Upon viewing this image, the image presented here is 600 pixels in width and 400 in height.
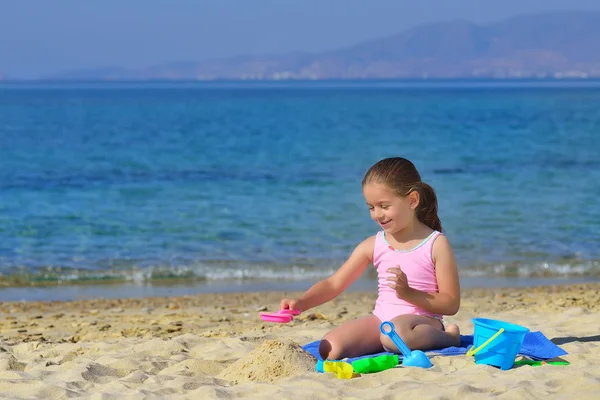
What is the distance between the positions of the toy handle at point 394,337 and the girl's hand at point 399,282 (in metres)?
0.17

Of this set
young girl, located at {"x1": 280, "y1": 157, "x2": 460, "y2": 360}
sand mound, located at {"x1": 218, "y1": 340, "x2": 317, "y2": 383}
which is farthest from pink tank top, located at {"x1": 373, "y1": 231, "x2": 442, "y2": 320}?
sand mound, located at {"x1": 218, "y1": 340, "x2": 317, "y2": 383}

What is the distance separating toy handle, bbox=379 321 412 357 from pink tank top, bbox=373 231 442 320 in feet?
0.83

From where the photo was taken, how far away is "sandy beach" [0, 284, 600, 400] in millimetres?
4387

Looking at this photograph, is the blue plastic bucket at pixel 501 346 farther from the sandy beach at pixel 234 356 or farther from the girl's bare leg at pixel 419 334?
the girl's bare leg at pixel 419 334

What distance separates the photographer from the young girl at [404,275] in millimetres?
5070

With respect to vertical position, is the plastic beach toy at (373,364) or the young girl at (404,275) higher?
the young girl at (404,275)

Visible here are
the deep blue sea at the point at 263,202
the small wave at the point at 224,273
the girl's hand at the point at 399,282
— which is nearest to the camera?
the girl's hand at the point at 399,282

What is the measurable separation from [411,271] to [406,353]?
0.49 m

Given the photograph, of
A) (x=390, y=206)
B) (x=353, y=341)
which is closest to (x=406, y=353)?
(x=353, y=341)

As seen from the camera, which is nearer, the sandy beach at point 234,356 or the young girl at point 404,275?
the sandy beach at point 234,356

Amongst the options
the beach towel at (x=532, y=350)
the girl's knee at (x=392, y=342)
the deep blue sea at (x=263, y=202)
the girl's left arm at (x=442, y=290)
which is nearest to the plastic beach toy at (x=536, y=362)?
the beach towel at (x=532, y=350)

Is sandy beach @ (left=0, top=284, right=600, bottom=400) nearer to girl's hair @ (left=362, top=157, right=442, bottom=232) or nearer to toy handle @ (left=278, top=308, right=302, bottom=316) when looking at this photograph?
toy handle @ (left=278, top=308, right=302, bottom=316)

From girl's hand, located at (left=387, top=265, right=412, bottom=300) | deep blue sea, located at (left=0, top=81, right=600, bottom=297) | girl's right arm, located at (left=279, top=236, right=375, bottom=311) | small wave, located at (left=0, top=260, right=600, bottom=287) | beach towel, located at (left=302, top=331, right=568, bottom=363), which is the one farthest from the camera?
deep blue sea, located at (left=0, top=81, right=600, bottom=297)

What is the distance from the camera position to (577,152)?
26453 mm
